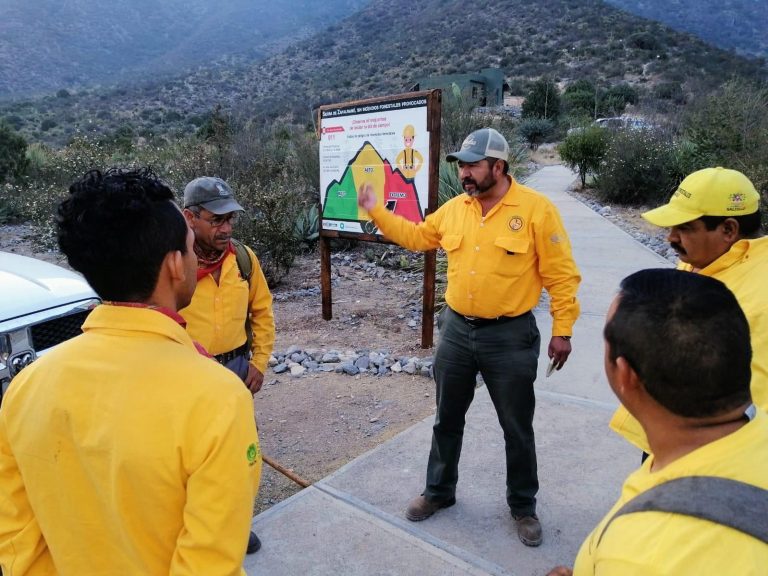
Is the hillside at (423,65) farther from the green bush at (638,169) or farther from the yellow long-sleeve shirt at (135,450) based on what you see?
the yellow long-sleeve shirt at (135,450)

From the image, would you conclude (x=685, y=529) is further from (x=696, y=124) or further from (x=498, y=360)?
(x=696, y=124)

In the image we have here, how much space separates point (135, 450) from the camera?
1217 mm

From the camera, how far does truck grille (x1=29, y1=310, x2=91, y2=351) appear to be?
10.2 feet

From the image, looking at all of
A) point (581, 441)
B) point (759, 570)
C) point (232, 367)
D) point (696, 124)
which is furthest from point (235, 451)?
point (696, 124)

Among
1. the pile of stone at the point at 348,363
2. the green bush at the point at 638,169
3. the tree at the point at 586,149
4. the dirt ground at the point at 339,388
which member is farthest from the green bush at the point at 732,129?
the pile of stone at the point at 348,363

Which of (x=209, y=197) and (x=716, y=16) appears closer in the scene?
(x=209, y=197)

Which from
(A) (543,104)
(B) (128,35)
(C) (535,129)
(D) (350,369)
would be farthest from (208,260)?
(B) (128,35)

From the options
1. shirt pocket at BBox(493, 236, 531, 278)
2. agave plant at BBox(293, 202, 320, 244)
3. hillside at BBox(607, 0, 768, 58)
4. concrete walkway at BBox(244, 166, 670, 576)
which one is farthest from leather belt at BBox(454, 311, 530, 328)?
hillside at BBox(607, 0, 768, 58)

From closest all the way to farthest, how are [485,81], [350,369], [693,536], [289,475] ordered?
[693,536]
[289,475]
[350,369]
[485,81]

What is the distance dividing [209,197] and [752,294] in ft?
7.29

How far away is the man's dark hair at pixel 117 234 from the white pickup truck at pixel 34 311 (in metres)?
1.99

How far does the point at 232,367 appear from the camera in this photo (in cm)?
281

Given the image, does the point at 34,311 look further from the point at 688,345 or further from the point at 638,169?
the point at 638,169

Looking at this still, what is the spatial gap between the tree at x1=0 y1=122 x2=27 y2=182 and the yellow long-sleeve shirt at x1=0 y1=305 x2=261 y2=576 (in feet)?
57.8
